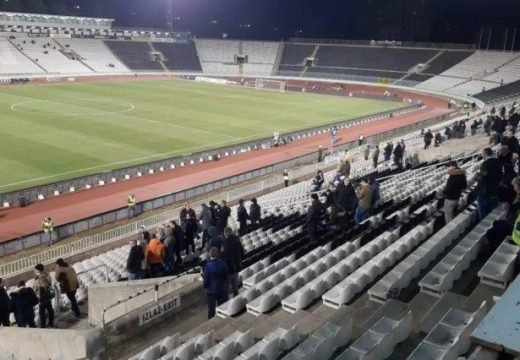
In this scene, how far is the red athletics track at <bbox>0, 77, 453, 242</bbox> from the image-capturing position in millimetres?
22625

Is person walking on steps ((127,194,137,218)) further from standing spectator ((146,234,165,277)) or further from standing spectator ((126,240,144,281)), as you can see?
standing spectator ((126,240,144,281))

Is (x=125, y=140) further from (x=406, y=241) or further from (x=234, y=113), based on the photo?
(x=406, y=241)

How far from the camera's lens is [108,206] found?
2475cm

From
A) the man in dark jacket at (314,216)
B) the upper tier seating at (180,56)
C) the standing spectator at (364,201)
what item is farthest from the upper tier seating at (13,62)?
the man in dark jacket at (314,216)

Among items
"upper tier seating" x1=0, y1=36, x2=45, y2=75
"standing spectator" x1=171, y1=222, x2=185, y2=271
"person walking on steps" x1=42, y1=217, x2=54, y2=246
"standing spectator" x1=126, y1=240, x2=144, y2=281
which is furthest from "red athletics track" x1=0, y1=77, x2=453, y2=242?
"upper tier seating" x1=0, y1=36, x2=45, y2=75

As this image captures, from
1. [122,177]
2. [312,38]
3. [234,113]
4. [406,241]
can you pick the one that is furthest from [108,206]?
[312,38]

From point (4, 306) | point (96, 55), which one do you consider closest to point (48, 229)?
point (4, 306)

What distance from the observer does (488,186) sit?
33.0 ft

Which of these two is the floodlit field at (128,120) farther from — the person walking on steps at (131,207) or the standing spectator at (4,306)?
the standing spectator at (4,306)

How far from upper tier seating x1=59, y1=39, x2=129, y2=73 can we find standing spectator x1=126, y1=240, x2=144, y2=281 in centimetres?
7811

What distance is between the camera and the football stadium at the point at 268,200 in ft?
22.7

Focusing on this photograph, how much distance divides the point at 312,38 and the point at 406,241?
90396mm

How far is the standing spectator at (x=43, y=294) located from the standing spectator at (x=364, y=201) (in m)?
7.34

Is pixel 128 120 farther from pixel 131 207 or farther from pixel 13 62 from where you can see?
pixel 13 62
